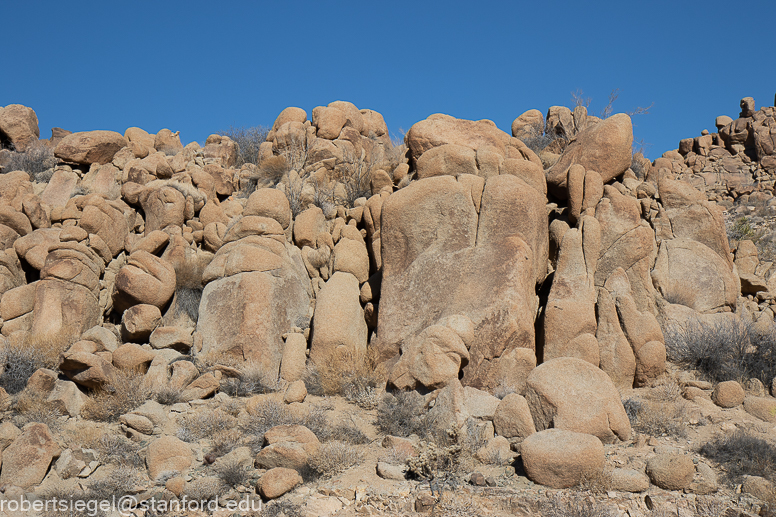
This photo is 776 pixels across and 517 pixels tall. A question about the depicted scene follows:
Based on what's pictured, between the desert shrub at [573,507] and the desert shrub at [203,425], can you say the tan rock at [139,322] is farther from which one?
the desert shrub at [573,507]

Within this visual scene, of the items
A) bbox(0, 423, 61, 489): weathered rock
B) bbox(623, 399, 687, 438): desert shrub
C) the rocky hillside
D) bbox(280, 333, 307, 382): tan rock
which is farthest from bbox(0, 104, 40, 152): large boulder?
bbox(623, 399, 687, 438): desert shrub

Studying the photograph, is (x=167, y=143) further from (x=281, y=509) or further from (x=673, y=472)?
(x=673, y=472)

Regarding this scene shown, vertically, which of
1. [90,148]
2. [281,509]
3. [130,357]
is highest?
[90,148]

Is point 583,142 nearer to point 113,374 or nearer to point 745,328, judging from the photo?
point 745,328

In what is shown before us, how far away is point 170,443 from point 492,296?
497cm

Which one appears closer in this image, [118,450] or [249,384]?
[118,450]

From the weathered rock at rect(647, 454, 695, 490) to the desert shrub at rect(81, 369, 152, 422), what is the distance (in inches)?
264

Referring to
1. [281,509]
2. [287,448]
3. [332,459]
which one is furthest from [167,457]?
[332,459]

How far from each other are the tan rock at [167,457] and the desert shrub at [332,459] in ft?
4.89

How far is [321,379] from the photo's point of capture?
9.43m

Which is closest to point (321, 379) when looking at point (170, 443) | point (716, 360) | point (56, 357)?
point (170, 443)

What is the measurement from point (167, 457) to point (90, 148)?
11567 mm

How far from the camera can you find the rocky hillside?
6.66m

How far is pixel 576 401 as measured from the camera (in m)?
7.25
